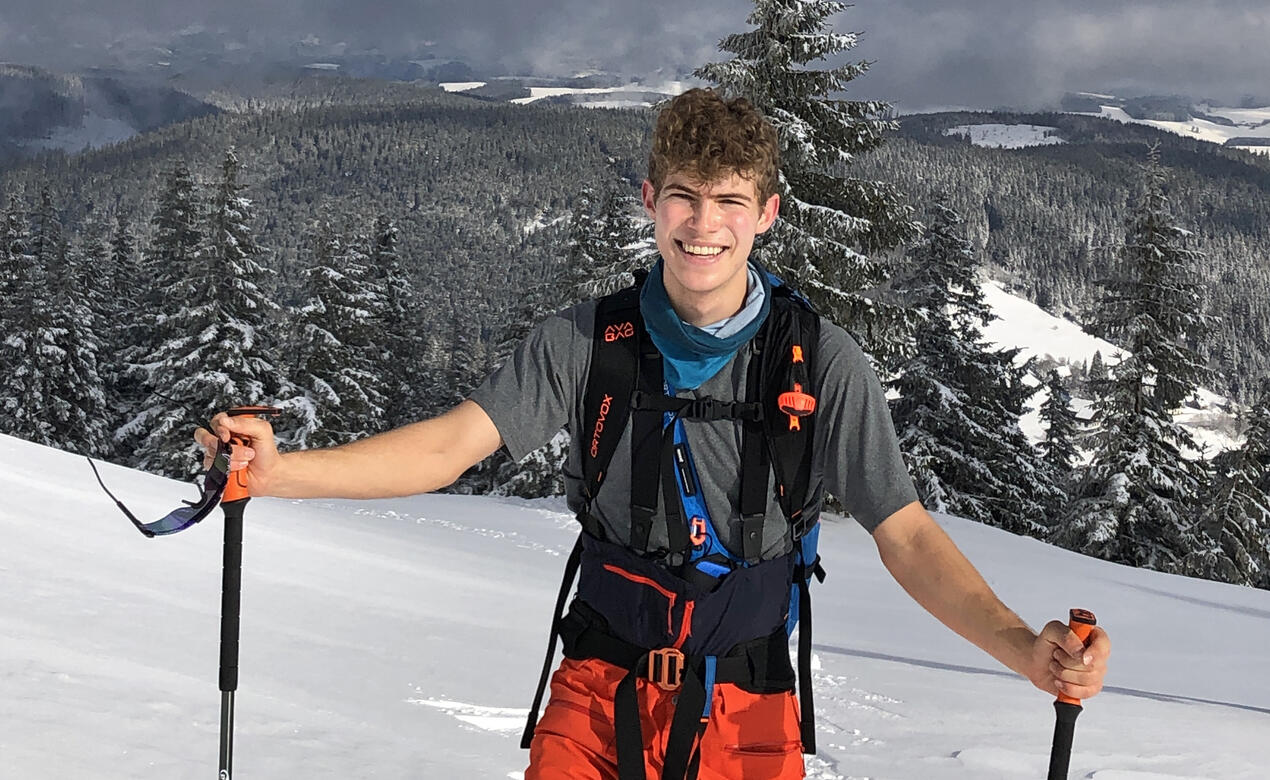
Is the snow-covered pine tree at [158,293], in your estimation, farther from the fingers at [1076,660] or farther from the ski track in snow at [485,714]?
the fingers at [1076,660]

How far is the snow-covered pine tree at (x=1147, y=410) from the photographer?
81.4 ft

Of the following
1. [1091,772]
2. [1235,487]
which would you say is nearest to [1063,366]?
[1235,487]

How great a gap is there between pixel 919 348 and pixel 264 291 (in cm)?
1938

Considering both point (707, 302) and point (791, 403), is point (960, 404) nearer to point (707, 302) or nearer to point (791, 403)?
point (707, 302)

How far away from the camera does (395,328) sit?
1566 inches

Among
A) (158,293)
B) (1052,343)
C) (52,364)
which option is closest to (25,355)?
(52,364)

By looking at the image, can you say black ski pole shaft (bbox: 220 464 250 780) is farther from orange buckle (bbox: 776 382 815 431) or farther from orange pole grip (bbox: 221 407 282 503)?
orange buckle (bbox: 776 382 815 431)

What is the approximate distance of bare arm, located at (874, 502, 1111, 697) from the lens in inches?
83.4

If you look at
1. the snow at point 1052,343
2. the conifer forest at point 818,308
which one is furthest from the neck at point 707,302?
the snow at point 1052,343

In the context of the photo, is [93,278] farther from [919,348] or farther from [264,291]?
[919,348]

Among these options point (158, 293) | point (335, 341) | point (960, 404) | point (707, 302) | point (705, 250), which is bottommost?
point (960, 404)

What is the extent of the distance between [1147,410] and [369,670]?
23.9 m

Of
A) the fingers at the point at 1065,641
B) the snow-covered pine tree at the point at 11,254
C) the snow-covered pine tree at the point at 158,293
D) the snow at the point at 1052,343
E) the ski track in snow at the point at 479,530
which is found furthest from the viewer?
the snow at the point at 1052,343

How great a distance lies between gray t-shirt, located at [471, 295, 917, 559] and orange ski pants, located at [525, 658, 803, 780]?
1.18 feet
